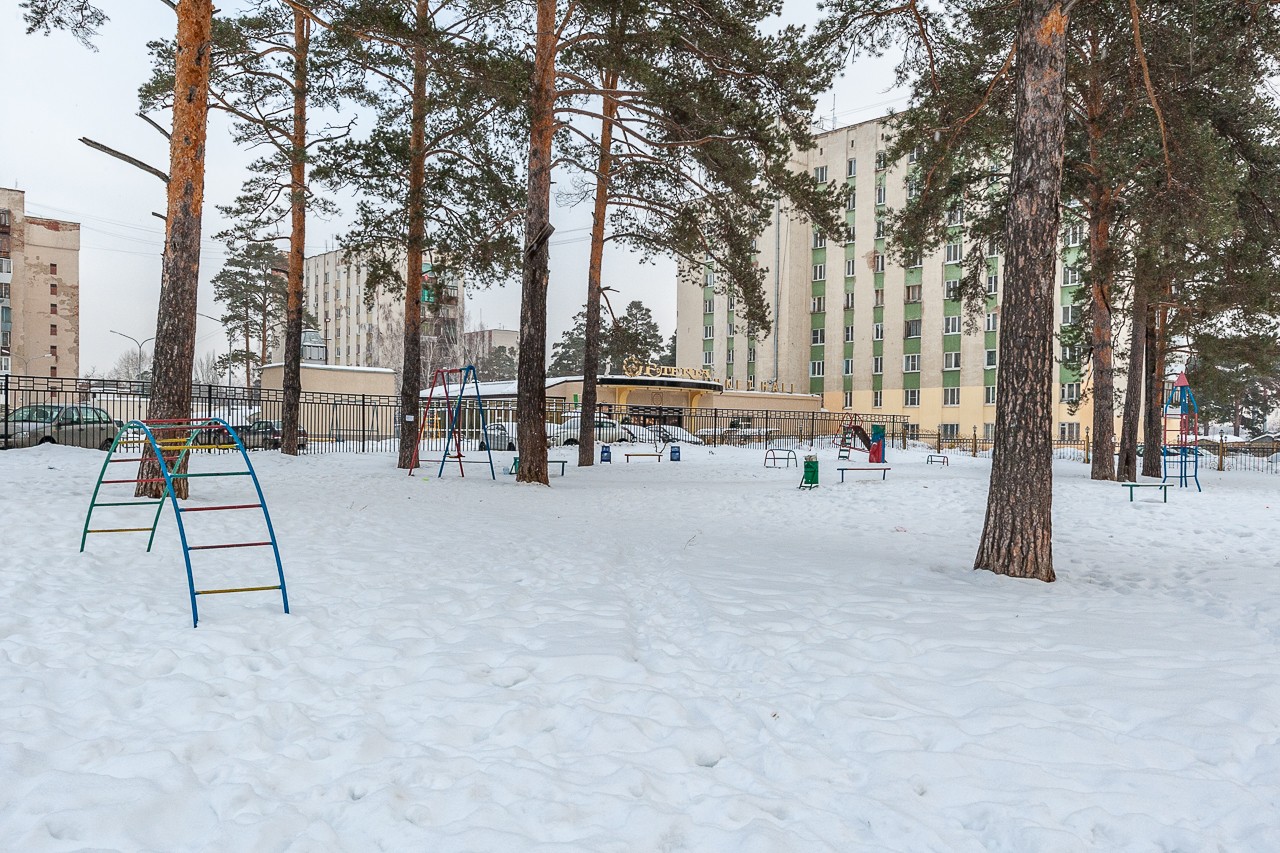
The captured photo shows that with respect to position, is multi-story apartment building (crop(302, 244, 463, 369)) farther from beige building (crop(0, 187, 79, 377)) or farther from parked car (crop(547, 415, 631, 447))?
parked car (crop(547, 415, 631, 447))

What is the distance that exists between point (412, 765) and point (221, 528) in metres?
6.48

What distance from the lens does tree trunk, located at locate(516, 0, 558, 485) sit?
546 inches

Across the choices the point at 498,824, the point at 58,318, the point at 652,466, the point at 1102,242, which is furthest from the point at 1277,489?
the point at 58,318

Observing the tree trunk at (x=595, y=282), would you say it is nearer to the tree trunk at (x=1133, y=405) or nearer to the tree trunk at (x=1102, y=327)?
the tree trunk at (x=1102, y=327)

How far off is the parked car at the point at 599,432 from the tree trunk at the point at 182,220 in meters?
19.1

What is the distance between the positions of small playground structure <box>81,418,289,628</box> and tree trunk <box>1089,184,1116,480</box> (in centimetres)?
1654

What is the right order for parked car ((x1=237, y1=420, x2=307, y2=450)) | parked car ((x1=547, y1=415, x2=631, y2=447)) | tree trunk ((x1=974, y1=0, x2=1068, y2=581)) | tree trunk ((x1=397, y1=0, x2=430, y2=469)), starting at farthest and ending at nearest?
parked car ((x1=547, y1=415, x2=631, y2=447))
parked car ((x1=237, y1=420, x2=307, y2=450))
tree trunk ((x1=397, y1=0, x2=430, y2=469))
tree trunk ((x1=974, y1=0, x2=1068, y2=581))

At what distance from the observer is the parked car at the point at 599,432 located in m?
29.3

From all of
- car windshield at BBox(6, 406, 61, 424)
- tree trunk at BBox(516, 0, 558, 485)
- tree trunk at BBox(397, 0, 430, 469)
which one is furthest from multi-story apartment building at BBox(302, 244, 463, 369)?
tree trunk at BBox(516, 0, 558, 485)

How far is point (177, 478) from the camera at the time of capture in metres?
6.27

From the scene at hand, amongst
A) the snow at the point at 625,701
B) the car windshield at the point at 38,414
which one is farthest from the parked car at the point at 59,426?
the snow at the point at 625,701

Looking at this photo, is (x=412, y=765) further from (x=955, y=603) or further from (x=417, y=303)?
(x=417, y=303)

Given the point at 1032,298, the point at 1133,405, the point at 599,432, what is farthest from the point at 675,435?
the point at 1032,298

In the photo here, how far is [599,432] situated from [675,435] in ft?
14.7
